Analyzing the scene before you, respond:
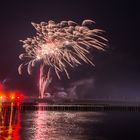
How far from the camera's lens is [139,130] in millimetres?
52781

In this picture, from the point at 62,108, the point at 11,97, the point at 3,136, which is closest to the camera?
the point at 3,136

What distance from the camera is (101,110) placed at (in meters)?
112

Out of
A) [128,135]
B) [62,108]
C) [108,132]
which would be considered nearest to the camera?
[128,135]

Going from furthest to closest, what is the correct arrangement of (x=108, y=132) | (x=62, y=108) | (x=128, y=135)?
1. (x=62, y=108)
2. (x=108, y=132)
3. (x=128, y=135)

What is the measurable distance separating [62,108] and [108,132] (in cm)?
6111

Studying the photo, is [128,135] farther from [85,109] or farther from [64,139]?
[85,109]

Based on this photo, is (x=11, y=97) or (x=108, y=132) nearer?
(x=108, y=132)

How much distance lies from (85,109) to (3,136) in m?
71.5

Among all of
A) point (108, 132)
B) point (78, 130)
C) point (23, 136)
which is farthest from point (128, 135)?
point (23, 136)

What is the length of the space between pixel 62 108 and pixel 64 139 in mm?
69298

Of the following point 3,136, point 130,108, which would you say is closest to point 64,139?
point 3,136

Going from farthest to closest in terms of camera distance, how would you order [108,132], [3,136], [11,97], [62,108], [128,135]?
[11,97], [62,108], [108,132], [128,135], [3,136]

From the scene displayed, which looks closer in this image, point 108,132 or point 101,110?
point 108,132

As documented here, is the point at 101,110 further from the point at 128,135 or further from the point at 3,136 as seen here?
the point at 3,136
